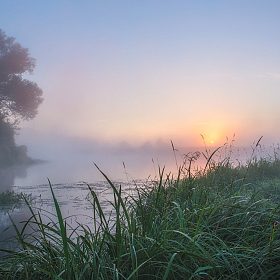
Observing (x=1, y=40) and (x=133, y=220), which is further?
(x=1, y=40)

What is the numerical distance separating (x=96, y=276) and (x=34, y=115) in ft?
88.5

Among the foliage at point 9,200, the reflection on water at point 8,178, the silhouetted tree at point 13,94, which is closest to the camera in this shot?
the foliage at point 9,200

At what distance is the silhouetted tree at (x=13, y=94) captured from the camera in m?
24.5

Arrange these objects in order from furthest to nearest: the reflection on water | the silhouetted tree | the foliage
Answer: the silhouetted tree < the reflection on water < the foliage

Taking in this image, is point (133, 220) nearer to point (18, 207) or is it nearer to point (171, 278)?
point (171, 278)

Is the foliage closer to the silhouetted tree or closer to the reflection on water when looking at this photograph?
the reflection on water

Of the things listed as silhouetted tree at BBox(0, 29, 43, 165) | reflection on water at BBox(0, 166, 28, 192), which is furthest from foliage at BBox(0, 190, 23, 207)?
silhouetted tree at BBox(0, 29, 43, 165)

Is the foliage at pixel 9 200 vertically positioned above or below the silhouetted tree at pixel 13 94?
below

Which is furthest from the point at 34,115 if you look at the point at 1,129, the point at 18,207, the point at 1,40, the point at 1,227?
the point at 1,227

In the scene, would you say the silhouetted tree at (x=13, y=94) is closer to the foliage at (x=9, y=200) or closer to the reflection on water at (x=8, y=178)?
the reflection on water at (x=8, y=178)

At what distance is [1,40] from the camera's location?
25.0 metres

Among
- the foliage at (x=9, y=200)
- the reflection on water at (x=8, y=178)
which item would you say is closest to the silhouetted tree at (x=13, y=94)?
the reflection on water at (x=8, y=178)

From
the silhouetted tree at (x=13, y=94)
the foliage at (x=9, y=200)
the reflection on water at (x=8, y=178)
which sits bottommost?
the foliage at (x=9, y=200)

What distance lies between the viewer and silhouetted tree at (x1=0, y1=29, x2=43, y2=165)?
80.2 feet
